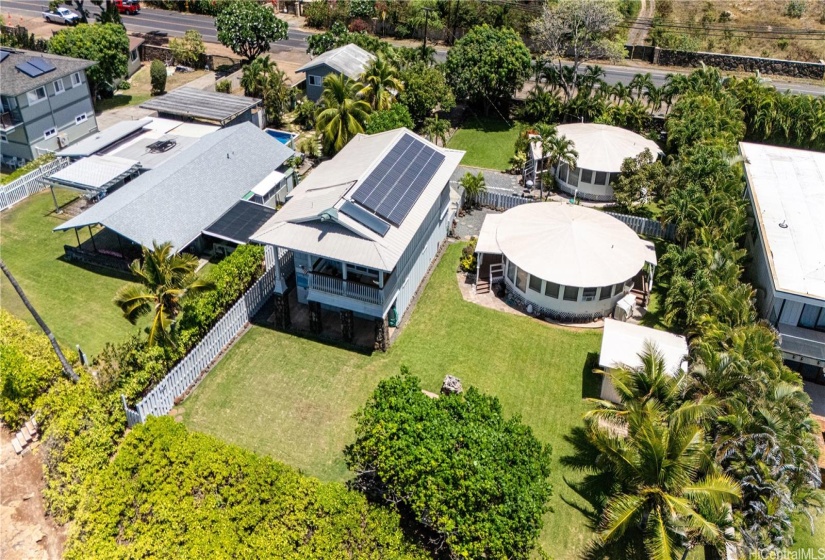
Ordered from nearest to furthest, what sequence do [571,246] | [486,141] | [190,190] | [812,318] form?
[812,318] → [571,246] → [190,190] → [486,141]

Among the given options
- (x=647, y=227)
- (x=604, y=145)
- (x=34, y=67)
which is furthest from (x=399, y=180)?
(x=34, y=67)

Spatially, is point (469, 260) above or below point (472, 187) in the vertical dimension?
below

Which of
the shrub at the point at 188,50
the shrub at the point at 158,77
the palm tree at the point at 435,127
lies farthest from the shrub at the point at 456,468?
the shrub at the point at 188,50

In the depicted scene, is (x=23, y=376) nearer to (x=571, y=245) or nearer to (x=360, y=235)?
(x=360, y=235)

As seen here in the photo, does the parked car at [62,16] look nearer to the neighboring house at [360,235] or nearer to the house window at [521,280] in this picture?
the neighboring house at [360,235]

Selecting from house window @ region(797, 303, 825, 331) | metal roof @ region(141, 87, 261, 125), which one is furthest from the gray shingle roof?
house window @ region(797, 303, 825, 331)

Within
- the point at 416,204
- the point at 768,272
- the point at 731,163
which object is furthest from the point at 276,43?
the point at 768,272
